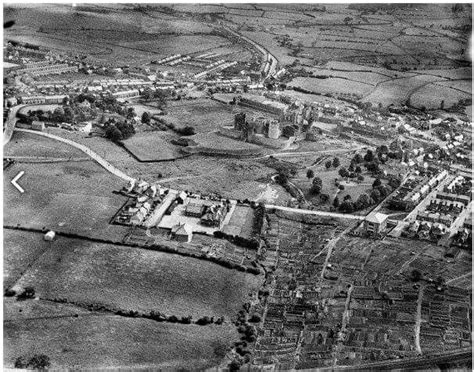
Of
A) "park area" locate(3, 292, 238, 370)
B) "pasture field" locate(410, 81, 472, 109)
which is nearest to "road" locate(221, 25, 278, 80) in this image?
"pasture field" locate(410, 81, 472, 109)

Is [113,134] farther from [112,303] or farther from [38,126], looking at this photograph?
[112,303]

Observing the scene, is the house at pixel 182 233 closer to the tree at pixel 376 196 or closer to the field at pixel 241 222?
the field at pixel 241 222

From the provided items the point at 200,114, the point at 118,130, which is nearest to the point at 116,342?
the point at 118,130

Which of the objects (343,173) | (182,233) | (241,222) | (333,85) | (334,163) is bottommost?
(333,85)

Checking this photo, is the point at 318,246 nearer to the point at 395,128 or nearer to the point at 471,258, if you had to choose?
the point at 471,258

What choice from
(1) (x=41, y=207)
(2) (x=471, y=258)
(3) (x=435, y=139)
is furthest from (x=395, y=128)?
(1) (x=41, y=207)

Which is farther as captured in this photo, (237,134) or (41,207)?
(237,134)
